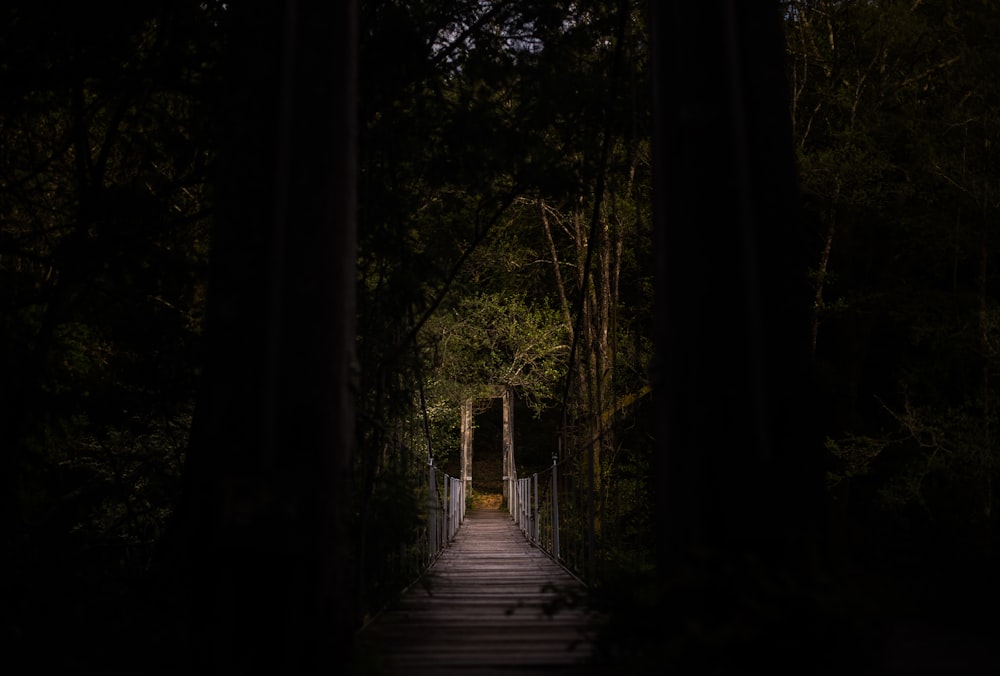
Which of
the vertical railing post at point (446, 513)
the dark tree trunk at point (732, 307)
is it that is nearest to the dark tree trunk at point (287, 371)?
the dark tree trunk at point (732, 307)

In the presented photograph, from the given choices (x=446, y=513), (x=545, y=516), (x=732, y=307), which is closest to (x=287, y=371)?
(x=732, y=307)

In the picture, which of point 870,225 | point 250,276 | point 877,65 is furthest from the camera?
point 870,225

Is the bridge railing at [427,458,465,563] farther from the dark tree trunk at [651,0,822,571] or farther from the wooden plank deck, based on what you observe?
the dark tree trunk at [651,0,822,571]

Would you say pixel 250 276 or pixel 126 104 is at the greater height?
pixel 126 104

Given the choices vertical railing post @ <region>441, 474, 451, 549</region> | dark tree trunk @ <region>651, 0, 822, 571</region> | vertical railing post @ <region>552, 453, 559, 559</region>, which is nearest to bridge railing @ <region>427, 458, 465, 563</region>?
vertical railing post @ <region>441, 474, 451, 549</region>

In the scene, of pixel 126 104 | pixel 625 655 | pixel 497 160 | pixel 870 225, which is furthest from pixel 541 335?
pixel 625 655

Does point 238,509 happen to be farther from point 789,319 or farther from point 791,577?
point 789,319

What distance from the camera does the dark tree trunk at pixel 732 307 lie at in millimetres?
1727

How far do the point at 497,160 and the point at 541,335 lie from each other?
6540 mm

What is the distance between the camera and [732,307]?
179 cm

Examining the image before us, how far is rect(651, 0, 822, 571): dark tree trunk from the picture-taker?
173 centimetres

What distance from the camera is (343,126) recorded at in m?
1.95

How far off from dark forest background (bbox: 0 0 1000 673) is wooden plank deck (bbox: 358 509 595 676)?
0.62 ft

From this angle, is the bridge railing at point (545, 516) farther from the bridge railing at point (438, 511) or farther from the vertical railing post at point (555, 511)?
the bridge railing at point (438, 511)
